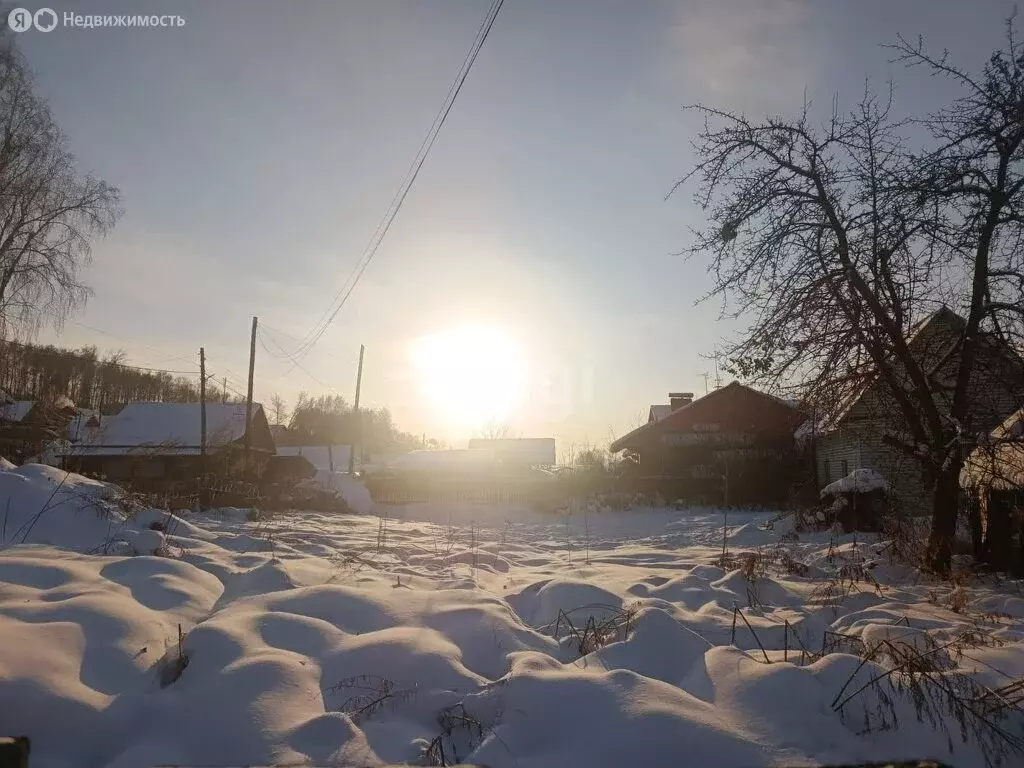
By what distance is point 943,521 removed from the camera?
6.95 metres

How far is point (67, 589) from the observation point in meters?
3.75

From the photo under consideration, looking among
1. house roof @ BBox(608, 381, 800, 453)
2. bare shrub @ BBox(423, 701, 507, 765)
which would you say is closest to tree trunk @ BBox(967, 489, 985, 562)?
bare shrub @ BBox(423, 701, 507, 765)

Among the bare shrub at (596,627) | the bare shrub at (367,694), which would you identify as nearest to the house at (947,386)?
the bare shrub at (596,627)

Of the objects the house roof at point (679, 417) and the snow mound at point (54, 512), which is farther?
the house roof at point (679, 417)

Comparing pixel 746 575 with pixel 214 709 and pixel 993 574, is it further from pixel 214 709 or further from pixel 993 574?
pixel 214 709

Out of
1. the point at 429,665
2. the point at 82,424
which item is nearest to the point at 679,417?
the point at 429,665

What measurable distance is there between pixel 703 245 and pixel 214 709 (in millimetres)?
6892

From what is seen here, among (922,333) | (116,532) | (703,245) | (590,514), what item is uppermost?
(703,245)

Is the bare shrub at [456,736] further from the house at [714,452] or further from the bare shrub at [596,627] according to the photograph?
the house at [714,452]

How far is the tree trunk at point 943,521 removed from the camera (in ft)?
22.3

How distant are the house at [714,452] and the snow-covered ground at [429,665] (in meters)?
17.6

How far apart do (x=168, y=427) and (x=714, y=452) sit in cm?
2767

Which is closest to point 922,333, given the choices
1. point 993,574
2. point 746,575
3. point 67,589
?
point 993,574

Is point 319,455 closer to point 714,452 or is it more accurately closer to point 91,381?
point 91,381
